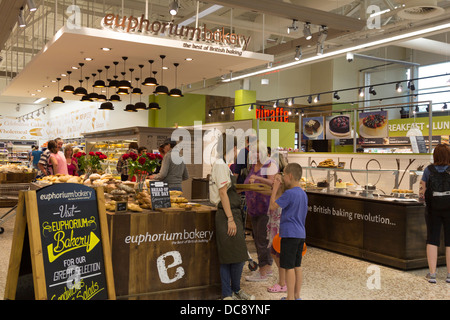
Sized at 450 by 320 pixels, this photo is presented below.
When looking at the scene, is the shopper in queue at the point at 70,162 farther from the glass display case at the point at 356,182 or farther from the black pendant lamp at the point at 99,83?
the glass display case at the point at 356,182

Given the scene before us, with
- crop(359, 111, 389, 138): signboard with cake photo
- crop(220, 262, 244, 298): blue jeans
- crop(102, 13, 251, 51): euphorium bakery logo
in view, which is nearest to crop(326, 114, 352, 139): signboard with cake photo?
crop(359, 111, 389, 138): signboard with cake photo

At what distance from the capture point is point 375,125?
29.5 feet

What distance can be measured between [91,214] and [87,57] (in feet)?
20.7

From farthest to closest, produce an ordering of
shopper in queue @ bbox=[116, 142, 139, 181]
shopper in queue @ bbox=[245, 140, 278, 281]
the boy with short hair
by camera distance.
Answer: shopper in queue @ bbox=[116, 142, 139, 181], shopper in queue @ bbox=[245, 140, 278, 281], the boy with short hair

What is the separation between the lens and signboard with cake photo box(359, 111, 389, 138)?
8.89m

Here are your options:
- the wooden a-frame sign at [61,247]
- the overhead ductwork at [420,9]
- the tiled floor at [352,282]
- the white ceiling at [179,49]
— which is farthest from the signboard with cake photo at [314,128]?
the wooden a-frame sign at [61,247]

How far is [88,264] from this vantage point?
10.9 ft

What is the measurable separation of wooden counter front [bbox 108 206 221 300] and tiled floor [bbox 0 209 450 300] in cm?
66

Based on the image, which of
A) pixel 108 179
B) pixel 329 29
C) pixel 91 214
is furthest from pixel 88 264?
pixel 329 29

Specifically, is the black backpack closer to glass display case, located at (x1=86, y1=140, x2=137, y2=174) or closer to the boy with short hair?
the boy with short hair

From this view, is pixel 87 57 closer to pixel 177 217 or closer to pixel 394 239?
pixel 177 217

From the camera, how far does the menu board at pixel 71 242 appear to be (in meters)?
3.12

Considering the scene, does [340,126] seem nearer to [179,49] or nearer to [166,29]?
[179,49]

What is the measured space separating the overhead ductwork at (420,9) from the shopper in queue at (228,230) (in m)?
4.61
